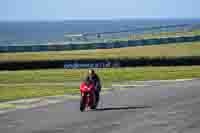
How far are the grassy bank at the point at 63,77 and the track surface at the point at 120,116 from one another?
6254 mm

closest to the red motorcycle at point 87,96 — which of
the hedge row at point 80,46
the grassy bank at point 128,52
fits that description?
the grassy bank at point 128,52

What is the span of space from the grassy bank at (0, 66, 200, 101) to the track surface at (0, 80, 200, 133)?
20.5 feet

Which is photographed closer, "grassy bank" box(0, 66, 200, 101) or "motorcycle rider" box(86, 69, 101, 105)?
"motorcycle rider" box(86, 69, 101, 105)

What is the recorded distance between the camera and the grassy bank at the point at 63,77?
32844mm

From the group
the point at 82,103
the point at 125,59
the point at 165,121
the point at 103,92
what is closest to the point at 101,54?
the point at 125,59

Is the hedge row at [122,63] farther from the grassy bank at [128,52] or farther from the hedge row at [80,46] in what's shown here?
the hedge row at [80,46]

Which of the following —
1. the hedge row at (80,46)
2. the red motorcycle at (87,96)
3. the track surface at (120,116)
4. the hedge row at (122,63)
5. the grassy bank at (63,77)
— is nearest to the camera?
the track surface at (120,116)

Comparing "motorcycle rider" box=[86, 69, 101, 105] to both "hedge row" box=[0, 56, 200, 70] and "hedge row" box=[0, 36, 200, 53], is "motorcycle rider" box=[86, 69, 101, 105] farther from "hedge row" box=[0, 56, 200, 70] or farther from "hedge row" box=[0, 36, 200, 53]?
"hedge row" box=[0, 36, 200, 53]

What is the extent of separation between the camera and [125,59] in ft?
150

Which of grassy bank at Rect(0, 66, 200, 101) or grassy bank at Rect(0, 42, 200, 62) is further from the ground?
grassy bank at Rect(0, 42, 200, 62)

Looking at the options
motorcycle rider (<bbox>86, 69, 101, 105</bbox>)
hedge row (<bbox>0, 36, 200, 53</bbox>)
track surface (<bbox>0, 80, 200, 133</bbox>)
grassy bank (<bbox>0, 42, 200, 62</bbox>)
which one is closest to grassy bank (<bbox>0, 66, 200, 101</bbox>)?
track surface (<bbox>0, 80, 200, 133</bbox>)

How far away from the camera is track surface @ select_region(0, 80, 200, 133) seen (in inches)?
673

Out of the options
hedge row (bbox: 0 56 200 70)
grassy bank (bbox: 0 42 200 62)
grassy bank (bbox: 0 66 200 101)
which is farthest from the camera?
grassy bank (bbox: 0 42 200 62)

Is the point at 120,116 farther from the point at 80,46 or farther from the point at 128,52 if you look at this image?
the point at 80,46
